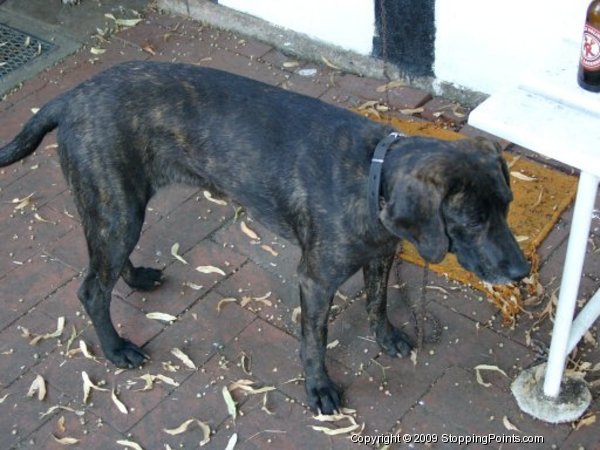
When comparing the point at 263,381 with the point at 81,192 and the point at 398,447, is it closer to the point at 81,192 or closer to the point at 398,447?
the point at 398,447

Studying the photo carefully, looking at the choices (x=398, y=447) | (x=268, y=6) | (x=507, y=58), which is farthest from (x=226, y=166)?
(x=268, y=6)

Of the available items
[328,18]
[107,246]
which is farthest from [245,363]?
[328,18]

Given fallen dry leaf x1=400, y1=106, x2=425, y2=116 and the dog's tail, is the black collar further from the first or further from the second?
fallen dry leaf x1=400, y1=106, x2=425, y2=116

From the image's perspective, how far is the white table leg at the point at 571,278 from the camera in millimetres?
3187

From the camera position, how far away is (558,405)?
12.8 ft

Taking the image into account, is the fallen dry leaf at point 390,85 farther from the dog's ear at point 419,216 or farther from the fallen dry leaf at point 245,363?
the dog's ear at point 419,216

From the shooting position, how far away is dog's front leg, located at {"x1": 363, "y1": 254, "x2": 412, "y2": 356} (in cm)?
403

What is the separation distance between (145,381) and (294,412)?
766mm

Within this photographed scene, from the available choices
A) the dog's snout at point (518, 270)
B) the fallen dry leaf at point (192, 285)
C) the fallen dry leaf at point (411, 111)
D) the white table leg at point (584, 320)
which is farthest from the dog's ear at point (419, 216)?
the fallen dry leaf at point (411, 111)

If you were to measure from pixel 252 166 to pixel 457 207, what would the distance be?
103 centimetres

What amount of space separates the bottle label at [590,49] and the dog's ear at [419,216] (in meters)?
0.74

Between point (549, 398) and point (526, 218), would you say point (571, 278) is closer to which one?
point (549, 398)

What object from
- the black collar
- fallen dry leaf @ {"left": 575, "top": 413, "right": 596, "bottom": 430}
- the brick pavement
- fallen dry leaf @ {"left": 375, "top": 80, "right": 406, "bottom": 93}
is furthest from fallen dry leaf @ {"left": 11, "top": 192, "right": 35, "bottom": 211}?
fallen dry leaf @ {"left": 575, "top": 413, "right": 596, "bottom": 430}

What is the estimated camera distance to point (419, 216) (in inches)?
124
